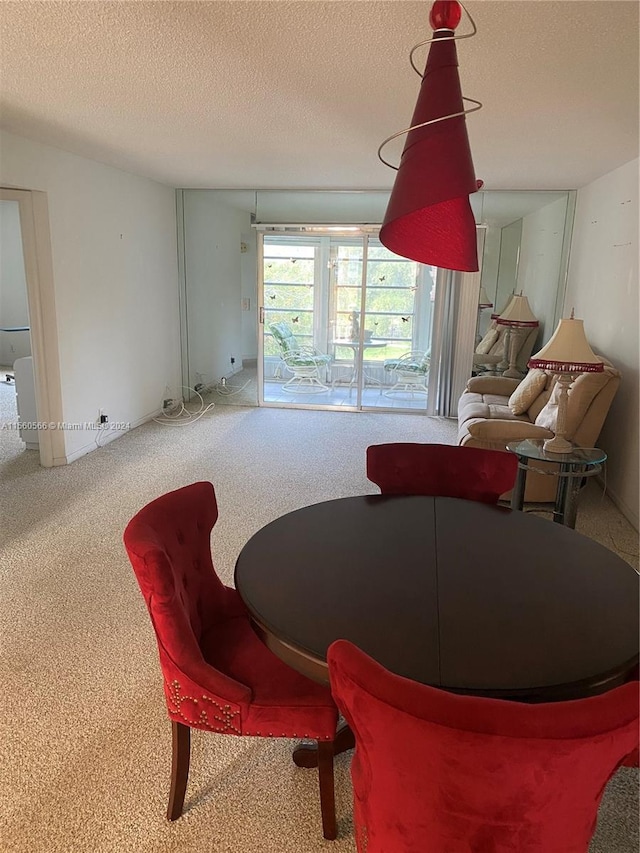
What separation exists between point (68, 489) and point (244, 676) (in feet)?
10.0

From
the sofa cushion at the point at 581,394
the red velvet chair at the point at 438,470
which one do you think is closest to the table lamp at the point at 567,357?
the sofa cushion at the point at 581,394

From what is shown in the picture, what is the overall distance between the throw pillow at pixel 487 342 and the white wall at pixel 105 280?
353 cm

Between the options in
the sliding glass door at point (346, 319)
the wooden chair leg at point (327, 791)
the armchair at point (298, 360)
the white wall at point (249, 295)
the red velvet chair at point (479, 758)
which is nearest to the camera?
the red velvet chair at point (479, 758)

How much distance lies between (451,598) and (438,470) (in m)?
0.96

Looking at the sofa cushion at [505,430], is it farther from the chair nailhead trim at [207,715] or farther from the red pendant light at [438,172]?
the chair nailhead trim at [207,715]

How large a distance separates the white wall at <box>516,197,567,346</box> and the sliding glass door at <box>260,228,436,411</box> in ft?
3.29

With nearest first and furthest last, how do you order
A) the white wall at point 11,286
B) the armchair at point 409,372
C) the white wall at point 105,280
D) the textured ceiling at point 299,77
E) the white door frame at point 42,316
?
the textured ceiling at point 299,77 → the white door frame at point 42,316 → the white wall at point 105,280 → the armchair at point 409,372 → the white wall at point 11,286

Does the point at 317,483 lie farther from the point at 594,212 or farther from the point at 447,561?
the point at 594,212

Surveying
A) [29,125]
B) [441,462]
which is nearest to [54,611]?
[441,462]

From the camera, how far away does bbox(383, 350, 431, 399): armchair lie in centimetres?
670

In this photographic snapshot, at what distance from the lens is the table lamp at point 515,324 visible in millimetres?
5989

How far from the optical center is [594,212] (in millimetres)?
5059

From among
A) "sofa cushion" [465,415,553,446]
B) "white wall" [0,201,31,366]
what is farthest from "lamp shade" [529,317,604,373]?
"white wall" [0,201,31,366]

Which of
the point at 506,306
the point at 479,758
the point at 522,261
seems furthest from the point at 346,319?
the point at 479,758
